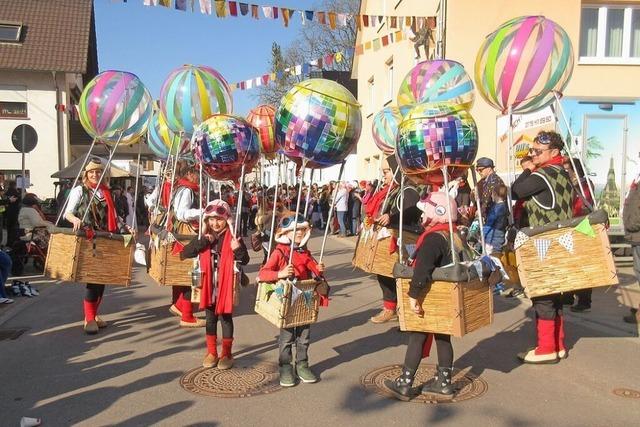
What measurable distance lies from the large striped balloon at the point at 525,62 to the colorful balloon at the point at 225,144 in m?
2.39

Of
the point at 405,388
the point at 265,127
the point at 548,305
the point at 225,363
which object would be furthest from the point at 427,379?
the point at 265,127

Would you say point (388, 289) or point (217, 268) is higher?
point (217, 268)

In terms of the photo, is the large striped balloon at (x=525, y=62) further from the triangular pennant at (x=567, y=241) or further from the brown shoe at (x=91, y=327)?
the brown shoe at (x=91, y=327)

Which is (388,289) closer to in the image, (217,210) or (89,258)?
(217,210)

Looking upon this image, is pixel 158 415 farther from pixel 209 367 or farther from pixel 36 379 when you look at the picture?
pixel 36 379

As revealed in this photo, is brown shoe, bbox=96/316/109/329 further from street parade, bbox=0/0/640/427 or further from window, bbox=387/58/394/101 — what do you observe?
window, bbox=387/58/394/101

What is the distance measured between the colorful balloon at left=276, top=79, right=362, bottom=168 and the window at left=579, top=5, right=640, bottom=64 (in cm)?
1055

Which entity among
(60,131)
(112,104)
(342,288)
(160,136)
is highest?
(60,131)

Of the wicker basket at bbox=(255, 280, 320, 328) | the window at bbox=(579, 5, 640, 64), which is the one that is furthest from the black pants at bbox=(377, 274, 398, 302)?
the window at bbox=(579, 5, 640, 64)

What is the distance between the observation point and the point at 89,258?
606 centimetres

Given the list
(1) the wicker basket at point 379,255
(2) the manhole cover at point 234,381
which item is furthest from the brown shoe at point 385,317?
(2) the manhole cover at point 234,381

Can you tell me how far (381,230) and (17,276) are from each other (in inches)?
278

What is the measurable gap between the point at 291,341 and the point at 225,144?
76.4 inches

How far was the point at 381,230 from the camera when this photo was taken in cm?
641
